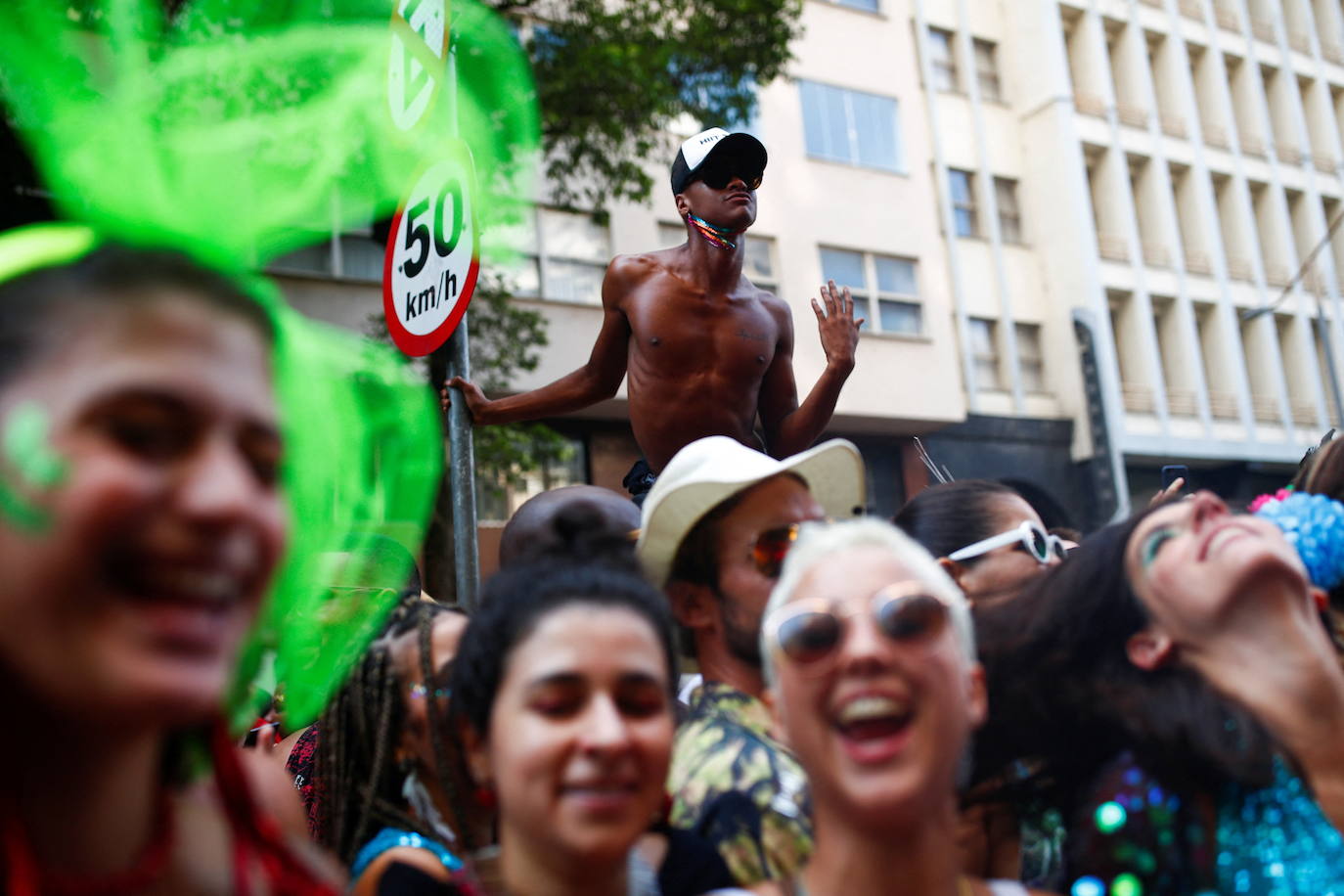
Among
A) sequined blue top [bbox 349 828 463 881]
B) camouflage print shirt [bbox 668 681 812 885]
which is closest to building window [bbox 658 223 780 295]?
camouflage print shirt [bbox 668 681 812 885]

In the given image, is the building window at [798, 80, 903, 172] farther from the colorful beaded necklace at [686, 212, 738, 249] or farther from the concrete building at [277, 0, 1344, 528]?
the colorful beaded necklace at [686, 212, 738, 249]

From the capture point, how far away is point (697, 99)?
12.4 meters

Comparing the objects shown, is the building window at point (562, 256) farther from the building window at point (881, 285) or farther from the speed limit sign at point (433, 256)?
the speed limit sign at point (433, 256)

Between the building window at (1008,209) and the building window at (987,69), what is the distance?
1.73 meters

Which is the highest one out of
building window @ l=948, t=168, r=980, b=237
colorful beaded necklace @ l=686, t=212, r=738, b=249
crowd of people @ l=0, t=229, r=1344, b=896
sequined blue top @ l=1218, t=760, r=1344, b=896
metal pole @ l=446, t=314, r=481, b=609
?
building window @ l=948, t=168, r=980, b=237

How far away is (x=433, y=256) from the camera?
3938 mm

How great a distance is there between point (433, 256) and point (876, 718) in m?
2.64

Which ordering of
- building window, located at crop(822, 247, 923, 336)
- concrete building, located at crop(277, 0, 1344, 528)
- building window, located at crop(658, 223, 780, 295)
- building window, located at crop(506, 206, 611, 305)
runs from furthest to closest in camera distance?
building window, located at crop(822, 247, 923, 336), concrete building, located at crop(277, 0, 1344, 528), building window, located at crop(658, 223, 780, 295), building window, located at crop(506, 206, 611, 305)

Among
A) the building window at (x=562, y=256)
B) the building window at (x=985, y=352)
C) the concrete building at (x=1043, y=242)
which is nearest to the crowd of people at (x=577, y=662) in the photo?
the concrete building at (x=1043, y=242)

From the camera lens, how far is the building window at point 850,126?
2025cm

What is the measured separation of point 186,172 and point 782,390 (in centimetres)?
283

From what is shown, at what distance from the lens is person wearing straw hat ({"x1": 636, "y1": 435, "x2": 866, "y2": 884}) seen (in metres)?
2.38

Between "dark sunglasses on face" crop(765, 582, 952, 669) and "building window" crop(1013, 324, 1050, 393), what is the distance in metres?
21.7

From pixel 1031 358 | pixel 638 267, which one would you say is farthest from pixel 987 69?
pixel 638 267
